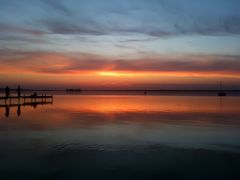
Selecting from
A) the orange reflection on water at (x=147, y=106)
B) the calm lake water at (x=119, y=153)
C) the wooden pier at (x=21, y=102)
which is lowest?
the calm lake water at (x=119, y=153)

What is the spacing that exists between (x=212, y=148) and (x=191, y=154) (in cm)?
171

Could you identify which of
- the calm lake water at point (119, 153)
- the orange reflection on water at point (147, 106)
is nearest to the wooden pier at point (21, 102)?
the orange reflection on water at point (147, 106)

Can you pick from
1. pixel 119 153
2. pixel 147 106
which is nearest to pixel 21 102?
pixel 147 106

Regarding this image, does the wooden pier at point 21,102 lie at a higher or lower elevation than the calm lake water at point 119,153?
higher

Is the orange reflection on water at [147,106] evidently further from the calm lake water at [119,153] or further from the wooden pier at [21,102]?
the calm lake water at [119,153]

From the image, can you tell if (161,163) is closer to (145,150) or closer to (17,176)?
(145,150)

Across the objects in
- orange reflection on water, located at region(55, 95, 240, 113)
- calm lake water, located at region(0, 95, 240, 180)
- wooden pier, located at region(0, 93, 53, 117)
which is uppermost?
wooden pier, located at region(0, 93, 53, 117)

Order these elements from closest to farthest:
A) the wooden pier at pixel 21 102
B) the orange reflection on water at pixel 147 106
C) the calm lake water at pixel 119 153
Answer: the calm lake water at pixel 119 153
the orange reflection on water at pixel 147 106
the wooden pier at pixel 21 102

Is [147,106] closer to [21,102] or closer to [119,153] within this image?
[21,102]

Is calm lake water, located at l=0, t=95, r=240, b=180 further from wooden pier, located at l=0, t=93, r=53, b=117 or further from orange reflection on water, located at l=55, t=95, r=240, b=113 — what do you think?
wooden pier, located at l=0, t=93, r=53, b=117

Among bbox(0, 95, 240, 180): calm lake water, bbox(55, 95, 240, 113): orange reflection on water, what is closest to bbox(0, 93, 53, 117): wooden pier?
bbox(55, 95, 240, 113): orange reflection on water

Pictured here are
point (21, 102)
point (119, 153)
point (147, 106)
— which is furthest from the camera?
point (21, 102)

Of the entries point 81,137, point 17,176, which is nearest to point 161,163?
point 17,176

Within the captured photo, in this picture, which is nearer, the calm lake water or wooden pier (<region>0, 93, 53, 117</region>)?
the calm lake water
